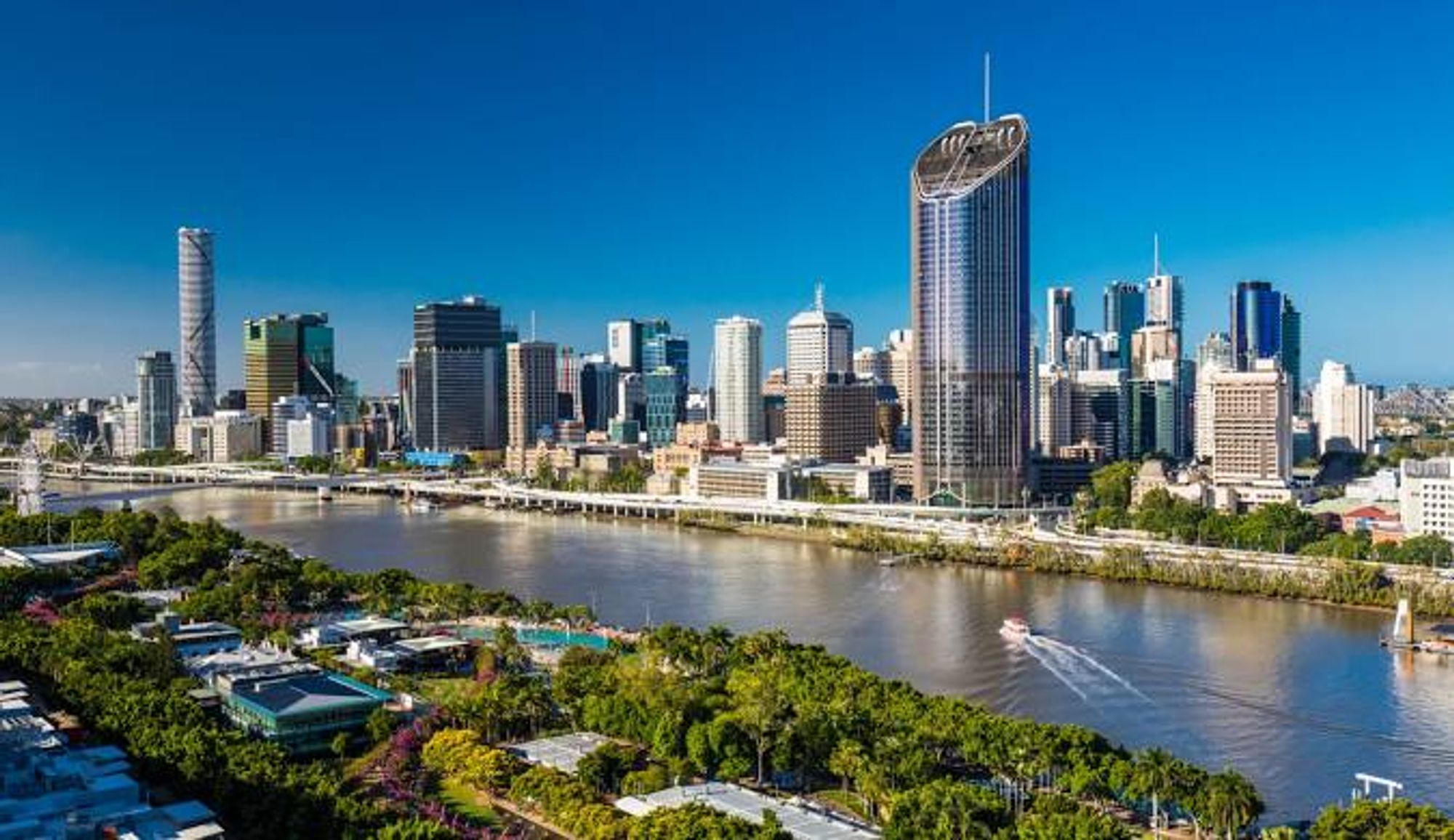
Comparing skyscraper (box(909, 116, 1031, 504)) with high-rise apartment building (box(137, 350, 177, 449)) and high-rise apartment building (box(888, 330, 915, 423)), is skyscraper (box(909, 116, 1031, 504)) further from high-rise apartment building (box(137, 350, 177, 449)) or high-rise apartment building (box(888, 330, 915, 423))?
high-rise apartment building (box(137, 350, 177, 449))

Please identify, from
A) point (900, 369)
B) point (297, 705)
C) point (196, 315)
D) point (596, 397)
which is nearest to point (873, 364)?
A: point (900, 369)

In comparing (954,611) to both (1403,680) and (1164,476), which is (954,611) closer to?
(1403,680)

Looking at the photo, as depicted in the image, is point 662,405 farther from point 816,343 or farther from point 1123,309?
point 1123,309

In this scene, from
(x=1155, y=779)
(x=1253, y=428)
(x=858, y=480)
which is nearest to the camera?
(x=1155, y=779)

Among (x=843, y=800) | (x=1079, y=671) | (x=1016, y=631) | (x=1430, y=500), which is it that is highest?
(x=1430, y=500)

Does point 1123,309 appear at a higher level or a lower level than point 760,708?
higher

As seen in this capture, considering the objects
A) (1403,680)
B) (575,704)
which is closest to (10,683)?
(575,704)
